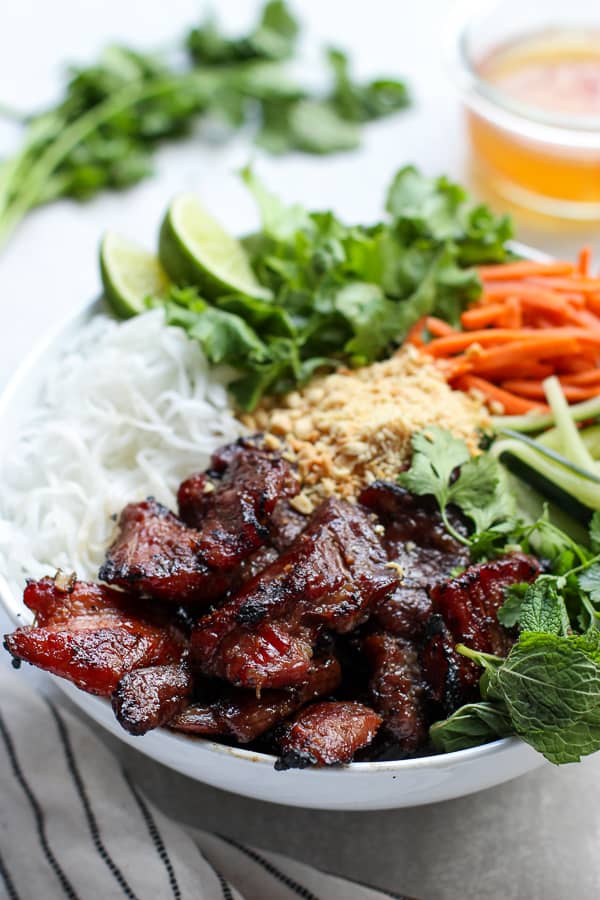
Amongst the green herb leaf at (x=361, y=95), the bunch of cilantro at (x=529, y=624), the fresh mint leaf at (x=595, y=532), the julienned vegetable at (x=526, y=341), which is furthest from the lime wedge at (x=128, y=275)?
the green herb leaf at (x=361, y=95)

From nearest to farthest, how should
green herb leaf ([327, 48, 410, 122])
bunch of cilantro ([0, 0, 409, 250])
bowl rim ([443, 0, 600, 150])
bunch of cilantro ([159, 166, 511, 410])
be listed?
bunch of cilantro ([159, 166, 511, 410]), bowl rim ([443, 0, 600, 150]), bunch of cilantro ([0, 0, 409, 250]), green herb leaf ([327, 48, 410, 122])

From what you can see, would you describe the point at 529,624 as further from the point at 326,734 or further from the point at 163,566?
the point at 163,566

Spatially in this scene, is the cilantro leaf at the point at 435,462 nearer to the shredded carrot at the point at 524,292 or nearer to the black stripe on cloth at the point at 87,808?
the shredded carrot at the point at 524,292

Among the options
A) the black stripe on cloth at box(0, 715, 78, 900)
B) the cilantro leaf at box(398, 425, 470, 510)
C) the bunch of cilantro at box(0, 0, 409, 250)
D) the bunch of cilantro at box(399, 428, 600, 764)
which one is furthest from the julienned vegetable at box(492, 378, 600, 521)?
the bunch of cilantro at box(0, 0, 409, 250)

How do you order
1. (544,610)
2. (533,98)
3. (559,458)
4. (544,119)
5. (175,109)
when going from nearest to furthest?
(544,610) → (559,458) → (544,119) → (533,98) → (175,109)

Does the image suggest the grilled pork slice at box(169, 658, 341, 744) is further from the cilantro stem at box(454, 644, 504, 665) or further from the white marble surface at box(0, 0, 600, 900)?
the white marble surface at box(0, 0, 600, 900)

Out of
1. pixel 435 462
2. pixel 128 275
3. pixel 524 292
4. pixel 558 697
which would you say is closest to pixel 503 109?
pixel 524 292
